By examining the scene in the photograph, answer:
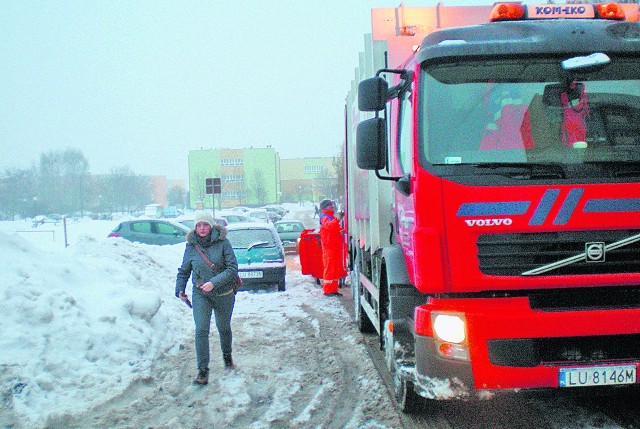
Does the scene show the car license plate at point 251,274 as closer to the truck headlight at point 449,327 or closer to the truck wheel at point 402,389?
the truck wheel at point 402,389

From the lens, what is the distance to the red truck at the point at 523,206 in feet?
13.5

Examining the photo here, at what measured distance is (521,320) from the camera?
4.08m

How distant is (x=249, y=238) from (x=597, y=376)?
1000cm

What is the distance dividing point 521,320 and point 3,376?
4486mm

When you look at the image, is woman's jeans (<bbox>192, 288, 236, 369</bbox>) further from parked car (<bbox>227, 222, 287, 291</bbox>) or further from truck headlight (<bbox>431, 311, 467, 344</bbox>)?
parked car (<bbox>227, 222, 287, 291</bbox>)

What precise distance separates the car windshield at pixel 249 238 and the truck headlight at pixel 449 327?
9.21m

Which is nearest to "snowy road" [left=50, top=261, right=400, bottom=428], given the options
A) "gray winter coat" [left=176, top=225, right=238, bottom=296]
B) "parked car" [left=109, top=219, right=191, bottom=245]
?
"gray winter coat" [left=176, top=225, right=238, bottom=296]

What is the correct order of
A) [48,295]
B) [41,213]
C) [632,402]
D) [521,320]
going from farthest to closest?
[41,213] → [48,295] → [632,402] → [521,320]

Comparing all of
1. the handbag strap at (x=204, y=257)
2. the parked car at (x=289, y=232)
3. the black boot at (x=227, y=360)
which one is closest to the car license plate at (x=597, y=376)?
the handbag strap at (x=204, y=257)

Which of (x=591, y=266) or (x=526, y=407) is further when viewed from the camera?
(x=526, y=407)

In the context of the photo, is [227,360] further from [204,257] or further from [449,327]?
[449,327]

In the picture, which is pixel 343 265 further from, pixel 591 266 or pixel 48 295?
pixel 591 266

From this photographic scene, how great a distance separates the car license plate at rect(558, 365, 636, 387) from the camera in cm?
411

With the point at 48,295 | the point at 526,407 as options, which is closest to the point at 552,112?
the point at 526,407
